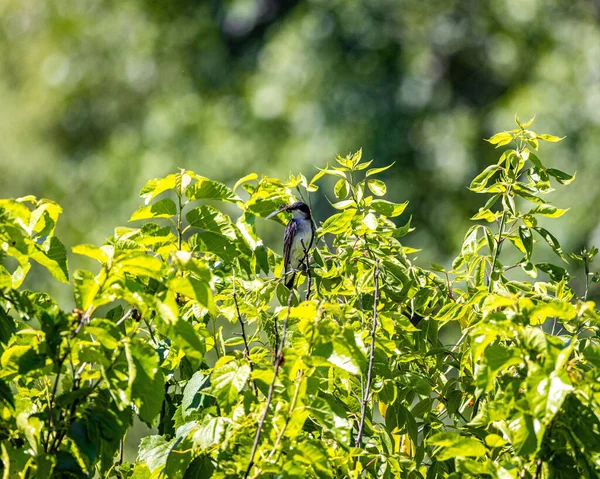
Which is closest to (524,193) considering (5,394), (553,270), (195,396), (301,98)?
(553,270)

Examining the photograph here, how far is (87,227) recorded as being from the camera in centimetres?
836

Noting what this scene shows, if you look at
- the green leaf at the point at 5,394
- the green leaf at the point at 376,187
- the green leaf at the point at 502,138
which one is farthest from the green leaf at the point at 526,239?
the green leaf at the point at 5,394

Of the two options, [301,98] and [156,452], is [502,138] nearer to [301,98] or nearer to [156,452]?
[156,452]

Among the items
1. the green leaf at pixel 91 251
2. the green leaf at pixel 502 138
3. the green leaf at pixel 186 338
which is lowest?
the green leaf at pixel 186 338

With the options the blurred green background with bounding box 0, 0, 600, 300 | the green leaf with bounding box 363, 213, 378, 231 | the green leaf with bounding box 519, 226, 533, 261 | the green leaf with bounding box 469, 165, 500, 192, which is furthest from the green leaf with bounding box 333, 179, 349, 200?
the blurred green background with bounding box 0, 0, 600, 300

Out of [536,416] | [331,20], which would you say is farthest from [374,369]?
[331,20]

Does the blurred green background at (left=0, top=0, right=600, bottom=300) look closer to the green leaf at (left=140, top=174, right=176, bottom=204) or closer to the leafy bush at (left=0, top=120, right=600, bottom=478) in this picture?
the leafy bush at (left=0, top=120, right=600, bottom=478)

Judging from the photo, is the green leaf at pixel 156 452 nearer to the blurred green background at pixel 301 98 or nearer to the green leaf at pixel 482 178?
the green leaf at pixel 482 178

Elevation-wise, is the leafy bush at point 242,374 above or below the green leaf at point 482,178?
below

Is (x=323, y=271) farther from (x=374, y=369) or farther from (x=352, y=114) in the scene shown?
(x=352, y=114)

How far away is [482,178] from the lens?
154 centimetres

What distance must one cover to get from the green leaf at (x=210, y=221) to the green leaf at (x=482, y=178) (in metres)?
0.51

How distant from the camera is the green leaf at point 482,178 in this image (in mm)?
1530

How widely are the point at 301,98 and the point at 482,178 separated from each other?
6.24 meters
